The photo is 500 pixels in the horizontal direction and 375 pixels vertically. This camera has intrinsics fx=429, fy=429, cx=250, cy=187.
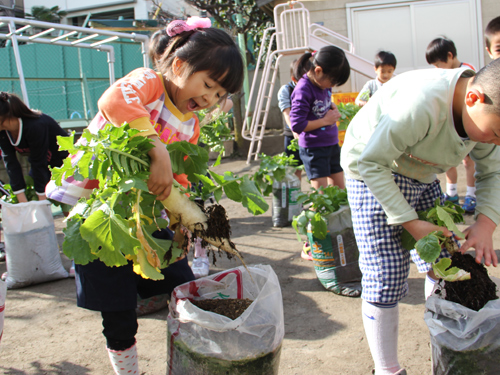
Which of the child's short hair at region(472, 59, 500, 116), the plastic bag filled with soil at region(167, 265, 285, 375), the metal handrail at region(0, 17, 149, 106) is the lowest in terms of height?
the plastic bag filled with soil at region(167, 265, 285, 375)

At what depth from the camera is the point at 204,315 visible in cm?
149

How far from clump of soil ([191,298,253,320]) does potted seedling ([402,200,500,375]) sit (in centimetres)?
66

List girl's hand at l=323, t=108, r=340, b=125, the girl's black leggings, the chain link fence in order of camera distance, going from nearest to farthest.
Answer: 1. the girl's black leggings
2. girl's hand at l=323, t=108, r=340, b=125
3. the chain link fence

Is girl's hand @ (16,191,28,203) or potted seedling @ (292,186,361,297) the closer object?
potted seedling @ (292,186,361,297)

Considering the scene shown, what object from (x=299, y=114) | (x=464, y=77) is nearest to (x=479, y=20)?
(x=299, y=114)

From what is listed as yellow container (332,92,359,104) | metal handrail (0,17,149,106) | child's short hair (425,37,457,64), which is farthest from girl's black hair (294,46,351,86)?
yellow container (332,92,359,104)

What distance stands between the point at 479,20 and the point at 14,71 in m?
11.0

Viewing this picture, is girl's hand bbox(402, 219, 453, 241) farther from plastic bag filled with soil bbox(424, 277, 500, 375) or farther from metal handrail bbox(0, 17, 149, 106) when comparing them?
metal handrail bbox(0, 17, 149, 106)

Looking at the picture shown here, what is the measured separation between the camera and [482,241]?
161 cm

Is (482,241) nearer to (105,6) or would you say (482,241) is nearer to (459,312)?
(459,312)

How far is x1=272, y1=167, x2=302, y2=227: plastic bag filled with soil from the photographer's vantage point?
14.3ft

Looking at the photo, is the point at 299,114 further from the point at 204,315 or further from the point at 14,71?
the point at 14,71

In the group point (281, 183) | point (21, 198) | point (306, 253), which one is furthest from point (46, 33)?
point (306, 253)

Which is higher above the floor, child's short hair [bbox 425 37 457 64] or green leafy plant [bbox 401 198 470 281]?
child's short hair [bbox 425 37 457 64]
